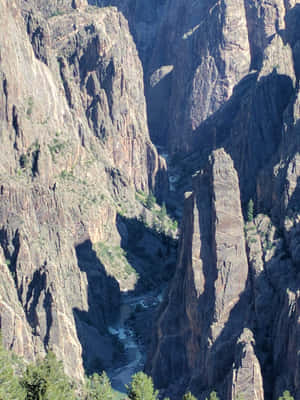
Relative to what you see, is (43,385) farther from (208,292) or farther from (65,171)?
(65,171)

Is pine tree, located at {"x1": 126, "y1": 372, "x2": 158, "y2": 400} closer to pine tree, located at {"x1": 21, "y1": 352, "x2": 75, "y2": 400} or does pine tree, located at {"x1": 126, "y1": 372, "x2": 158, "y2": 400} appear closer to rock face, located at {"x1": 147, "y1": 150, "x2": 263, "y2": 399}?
pine tree, located at {"x1": 21, "y1": 352, "x2": 75, "y2": 400}

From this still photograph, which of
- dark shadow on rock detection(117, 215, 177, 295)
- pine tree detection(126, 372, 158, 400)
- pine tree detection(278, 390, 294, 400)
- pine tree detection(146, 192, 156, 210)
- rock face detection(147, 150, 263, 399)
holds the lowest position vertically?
pine tree detection(278, 390, 294, 400)

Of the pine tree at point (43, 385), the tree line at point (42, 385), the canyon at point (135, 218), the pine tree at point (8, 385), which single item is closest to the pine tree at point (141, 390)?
the tree line at point (42, 385)

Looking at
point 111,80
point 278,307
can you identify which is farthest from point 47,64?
point 278,307

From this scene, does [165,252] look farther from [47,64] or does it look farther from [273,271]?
[273,271]

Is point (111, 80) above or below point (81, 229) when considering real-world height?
above

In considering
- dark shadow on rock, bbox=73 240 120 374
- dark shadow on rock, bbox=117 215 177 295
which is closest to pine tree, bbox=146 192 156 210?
dark shadow on rock, bbox=117 215 177 295
